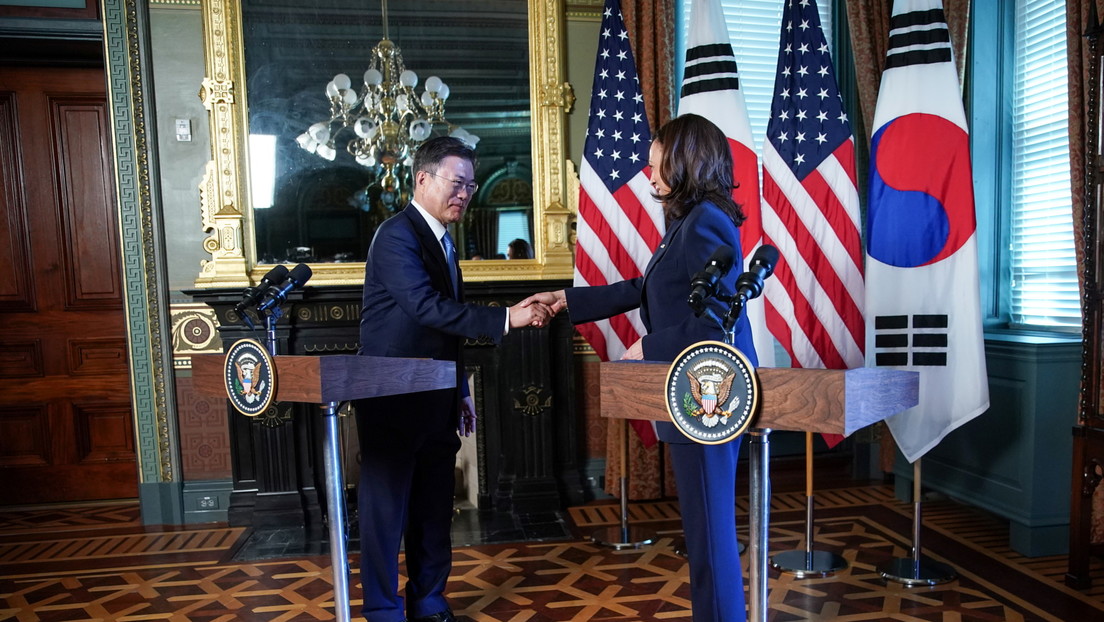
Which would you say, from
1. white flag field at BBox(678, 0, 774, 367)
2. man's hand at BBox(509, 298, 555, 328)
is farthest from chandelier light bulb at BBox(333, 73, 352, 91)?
man's hand at BBox(509, 298, 555, 328)

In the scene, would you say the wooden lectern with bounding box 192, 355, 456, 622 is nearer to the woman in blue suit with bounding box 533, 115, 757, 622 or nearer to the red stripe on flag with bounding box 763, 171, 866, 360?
the woman in blue suit with bounding box 533, 115, 757, 622

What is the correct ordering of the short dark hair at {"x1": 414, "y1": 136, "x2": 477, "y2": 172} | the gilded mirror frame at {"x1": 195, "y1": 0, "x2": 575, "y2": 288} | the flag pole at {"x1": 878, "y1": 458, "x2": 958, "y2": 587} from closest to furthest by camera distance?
the short dark hair at {"x1": 414, "y1": 136, "x2": 477, "y2": 172}
the flag pole at {"x1": 878, "y1": 458, "x2": 958, "y2": 587}
the gilded mirror frame at {"x1": 195, "y1": 0, "x2": 575, "y2": 288}

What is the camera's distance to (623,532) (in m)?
3.48

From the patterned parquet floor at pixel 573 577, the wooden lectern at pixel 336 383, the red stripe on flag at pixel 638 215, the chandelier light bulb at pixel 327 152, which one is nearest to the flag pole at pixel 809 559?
the patterned parquet floor at pixel 573 577

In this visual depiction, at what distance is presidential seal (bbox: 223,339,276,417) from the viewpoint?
178 cm

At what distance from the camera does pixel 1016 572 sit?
3.00 m

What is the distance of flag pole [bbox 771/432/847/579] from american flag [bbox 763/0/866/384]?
0.47m

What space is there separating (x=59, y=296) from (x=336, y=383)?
354 centimetres

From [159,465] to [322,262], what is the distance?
140 centimetres

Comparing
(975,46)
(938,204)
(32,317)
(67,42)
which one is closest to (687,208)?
(938,204)

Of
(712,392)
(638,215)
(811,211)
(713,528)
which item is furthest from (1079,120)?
(712,392)

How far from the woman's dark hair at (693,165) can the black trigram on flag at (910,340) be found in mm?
1462

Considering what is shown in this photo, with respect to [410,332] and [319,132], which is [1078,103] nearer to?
[410,332]

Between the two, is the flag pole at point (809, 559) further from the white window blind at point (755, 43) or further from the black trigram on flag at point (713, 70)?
the white window blind at point (755, 43)
